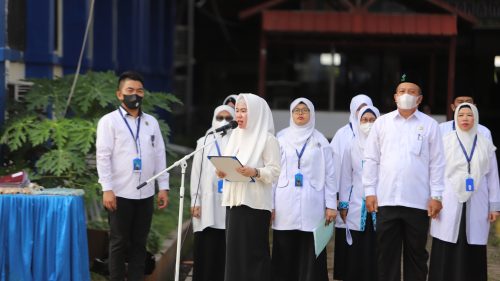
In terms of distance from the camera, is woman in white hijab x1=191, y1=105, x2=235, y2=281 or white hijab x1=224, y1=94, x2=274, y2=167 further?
woman in white hijab x1=191, y1=105, x2=235, y2=281

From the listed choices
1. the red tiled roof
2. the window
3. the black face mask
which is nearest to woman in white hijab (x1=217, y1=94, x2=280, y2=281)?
the black face mask

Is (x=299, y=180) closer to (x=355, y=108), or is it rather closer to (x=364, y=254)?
(x=364, y=254)

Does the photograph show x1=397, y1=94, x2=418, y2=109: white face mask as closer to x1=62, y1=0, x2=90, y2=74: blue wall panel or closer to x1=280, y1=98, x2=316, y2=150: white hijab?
x1=280, y1=98, x2=316, y2=150: white hijab

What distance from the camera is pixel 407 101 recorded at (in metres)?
7.10

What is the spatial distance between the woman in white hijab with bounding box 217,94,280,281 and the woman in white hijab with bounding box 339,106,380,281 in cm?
125

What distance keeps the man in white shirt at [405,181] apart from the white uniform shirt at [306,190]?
76 centimetres

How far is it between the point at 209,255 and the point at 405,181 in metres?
2.26

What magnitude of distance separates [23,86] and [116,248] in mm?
3123

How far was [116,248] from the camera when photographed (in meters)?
7.60

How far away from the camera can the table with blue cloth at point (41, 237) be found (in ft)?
24.2

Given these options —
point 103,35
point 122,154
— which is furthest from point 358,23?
point 122,154

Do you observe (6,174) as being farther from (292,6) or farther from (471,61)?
(471,61)

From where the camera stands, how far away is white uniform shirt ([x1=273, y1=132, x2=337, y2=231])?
784 centimetres

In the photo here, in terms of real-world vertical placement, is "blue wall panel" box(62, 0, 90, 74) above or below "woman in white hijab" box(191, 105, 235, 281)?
above
